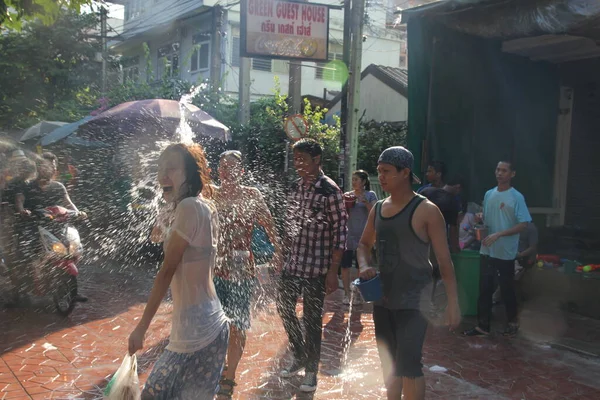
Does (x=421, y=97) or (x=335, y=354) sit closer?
(x=335, y=354)

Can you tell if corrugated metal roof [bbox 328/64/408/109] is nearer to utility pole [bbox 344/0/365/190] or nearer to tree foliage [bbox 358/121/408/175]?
tree foliage [bbox 358/121/408/175]

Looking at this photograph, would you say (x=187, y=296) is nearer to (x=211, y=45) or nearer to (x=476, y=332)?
(x=476, y=332)

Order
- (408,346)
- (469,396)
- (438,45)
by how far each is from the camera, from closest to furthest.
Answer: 1. (408,346)
2. (469,396)
3. (438,45)

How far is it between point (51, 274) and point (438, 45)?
5.61 metres

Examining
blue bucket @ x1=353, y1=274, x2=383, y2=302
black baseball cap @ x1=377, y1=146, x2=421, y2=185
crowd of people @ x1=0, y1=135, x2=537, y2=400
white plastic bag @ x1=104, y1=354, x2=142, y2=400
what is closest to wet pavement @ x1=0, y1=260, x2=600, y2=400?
crowd of people @ x1=0, y1=135, x2=537, y2=400

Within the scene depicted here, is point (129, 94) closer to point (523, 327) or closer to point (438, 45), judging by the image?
point (438, 45)

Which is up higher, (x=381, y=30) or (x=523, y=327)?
(x=381, y=30)

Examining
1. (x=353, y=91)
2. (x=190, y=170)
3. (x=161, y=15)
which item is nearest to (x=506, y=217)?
(x=190, y=170)

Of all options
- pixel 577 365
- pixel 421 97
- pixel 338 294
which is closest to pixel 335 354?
pixel 577 365

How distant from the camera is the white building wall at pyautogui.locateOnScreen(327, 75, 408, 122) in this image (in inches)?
829

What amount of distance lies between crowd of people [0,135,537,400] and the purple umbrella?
6.46 meters

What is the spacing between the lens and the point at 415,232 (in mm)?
3734

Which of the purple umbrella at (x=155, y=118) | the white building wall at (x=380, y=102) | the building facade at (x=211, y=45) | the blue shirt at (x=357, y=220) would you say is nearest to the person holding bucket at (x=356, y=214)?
the blue shirt at (x=357, y=220)

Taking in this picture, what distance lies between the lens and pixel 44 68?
88.4 ft
